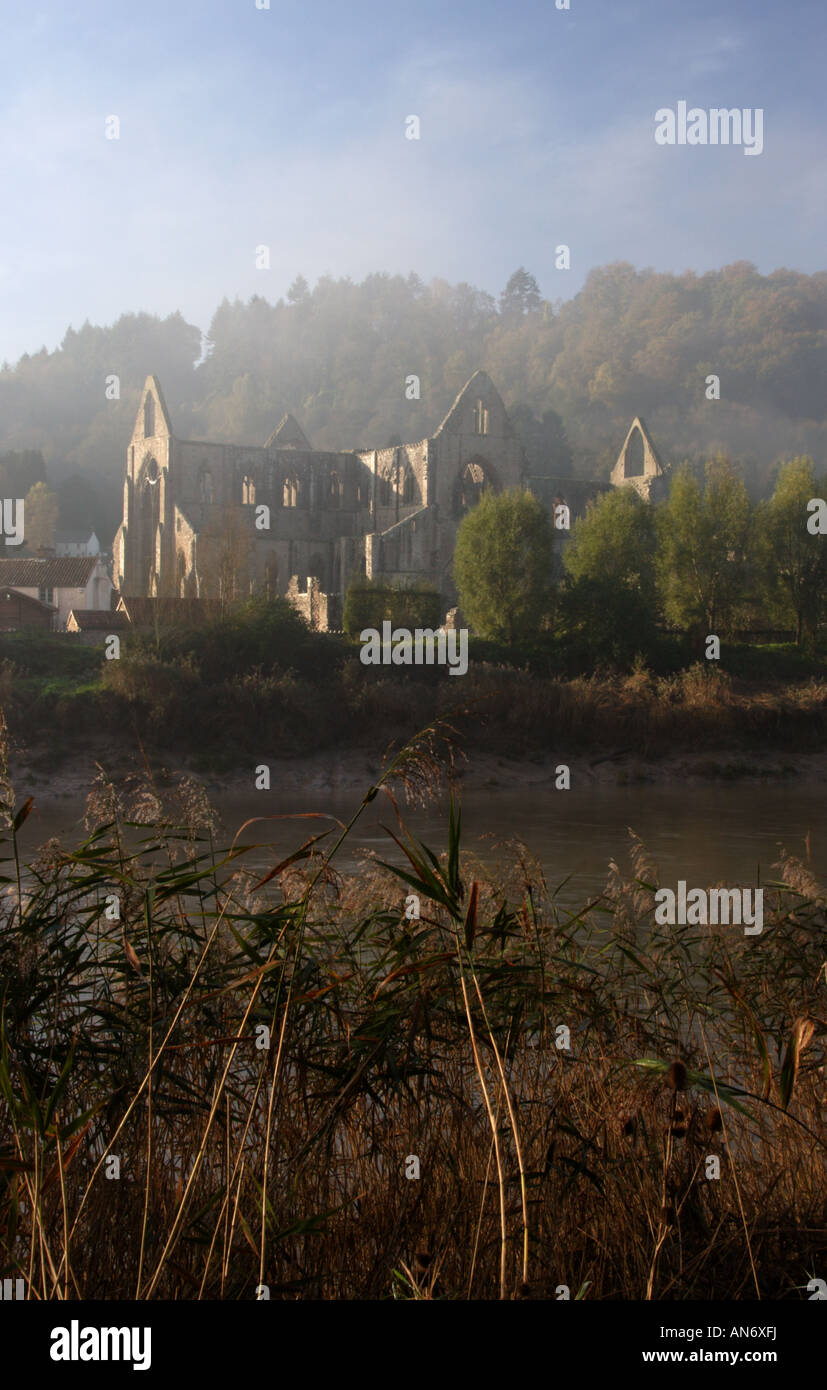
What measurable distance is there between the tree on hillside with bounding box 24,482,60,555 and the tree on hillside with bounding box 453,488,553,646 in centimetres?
4592

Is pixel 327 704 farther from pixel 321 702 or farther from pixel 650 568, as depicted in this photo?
pixel 650 568

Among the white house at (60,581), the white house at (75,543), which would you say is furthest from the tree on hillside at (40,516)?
the white house at (60,581)

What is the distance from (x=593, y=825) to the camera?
2473 cm

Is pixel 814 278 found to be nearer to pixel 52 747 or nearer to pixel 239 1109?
pixel 52 747

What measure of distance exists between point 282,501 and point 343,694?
28.9 m

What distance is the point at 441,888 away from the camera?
4.09 meters

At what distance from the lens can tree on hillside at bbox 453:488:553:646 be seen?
4384 centimetres

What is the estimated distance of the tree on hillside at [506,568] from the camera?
4384cm

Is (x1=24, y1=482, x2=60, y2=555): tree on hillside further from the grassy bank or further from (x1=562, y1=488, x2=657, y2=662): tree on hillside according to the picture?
the grassy bank

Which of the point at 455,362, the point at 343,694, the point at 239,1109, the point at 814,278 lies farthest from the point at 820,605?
the point at 814,278

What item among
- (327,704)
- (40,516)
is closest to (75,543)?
(40,516)

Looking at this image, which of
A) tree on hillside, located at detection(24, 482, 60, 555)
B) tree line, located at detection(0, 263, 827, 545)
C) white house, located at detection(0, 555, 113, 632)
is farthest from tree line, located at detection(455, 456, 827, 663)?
tree line, located at detection(0, 263, 827, 545)

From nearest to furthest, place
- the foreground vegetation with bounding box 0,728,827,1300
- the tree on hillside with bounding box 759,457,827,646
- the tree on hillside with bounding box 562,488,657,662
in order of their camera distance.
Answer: the foreground vegetation with bounding box 0,728,827,1300 < the tree on hillside with bounding box 562,488,657,662 < the tree on hillside with bounding box 759,457,827,646

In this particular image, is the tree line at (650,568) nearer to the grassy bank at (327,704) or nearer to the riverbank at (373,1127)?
the grassy bank at (327,704)
